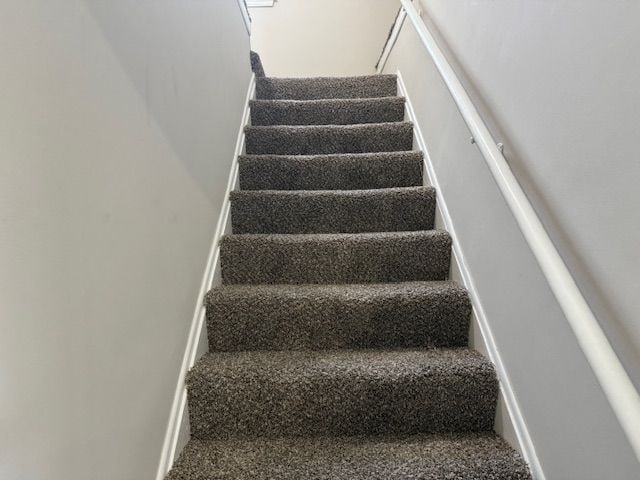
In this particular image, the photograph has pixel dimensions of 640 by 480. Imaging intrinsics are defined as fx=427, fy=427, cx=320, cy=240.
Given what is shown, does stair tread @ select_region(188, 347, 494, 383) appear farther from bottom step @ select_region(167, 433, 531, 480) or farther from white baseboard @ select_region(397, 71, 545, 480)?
bottom step @ select_region(167, 433, 531, 480)

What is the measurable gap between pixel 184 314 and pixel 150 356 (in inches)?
9.6

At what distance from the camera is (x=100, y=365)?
2.66 feet

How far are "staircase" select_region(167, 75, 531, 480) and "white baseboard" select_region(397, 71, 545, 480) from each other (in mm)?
32

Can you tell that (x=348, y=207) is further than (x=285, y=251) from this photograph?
Yes

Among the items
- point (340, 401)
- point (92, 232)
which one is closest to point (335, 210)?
point (340, 401)

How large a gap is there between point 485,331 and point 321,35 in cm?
301

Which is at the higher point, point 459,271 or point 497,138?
point 497,138

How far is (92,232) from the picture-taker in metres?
0.78

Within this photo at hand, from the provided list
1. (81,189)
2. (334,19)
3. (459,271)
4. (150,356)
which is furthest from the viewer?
(334,19)

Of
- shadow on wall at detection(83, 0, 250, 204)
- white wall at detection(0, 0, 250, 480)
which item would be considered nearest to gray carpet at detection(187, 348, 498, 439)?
white wall at detection(0, 0, 250, 480)

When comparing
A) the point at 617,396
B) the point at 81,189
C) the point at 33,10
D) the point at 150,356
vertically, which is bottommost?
the point at 617,396

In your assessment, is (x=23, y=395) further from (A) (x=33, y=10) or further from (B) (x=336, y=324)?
(B) (x=336, y=324)

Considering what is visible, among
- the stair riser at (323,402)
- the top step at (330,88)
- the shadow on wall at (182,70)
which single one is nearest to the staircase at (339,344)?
the stair riser at (323,402)

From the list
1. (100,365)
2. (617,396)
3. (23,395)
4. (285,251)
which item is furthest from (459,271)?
(23,395)
